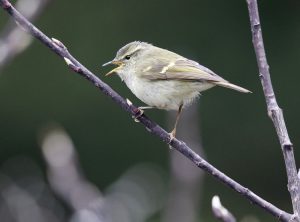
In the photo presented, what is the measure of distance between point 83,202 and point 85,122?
4.91 meters

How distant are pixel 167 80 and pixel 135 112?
1.09 meters

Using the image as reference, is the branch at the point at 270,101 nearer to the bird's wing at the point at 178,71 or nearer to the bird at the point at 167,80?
the bird at the point at 167,80

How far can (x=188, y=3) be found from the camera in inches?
332

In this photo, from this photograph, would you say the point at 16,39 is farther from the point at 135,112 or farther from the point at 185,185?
the point at 185,185

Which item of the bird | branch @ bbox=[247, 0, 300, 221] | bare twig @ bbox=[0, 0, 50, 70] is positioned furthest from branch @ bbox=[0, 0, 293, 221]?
the bird

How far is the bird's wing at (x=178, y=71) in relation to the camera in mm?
3340

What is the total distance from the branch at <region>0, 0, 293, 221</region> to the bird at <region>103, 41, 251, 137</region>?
868 millimetres

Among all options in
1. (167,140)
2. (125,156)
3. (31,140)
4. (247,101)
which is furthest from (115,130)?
(167,140)

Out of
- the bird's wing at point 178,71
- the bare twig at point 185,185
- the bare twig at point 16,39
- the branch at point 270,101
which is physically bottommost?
the bare twig at point 185,185

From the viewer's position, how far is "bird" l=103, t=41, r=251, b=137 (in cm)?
335

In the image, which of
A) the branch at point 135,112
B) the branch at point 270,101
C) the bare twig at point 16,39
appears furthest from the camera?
the bare twig at point 16,39

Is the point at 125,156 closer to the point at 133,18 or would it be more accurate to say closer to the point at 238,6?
the point at 133,18

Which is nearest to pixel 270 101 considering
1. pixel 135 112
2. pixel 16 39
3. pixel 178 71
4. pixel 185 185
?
pixel 135 112

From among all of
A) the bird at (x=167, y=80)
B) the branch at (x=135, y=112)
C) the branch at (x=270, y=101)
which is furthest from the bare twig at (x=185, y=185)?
the branch at (x=270, y=101)
